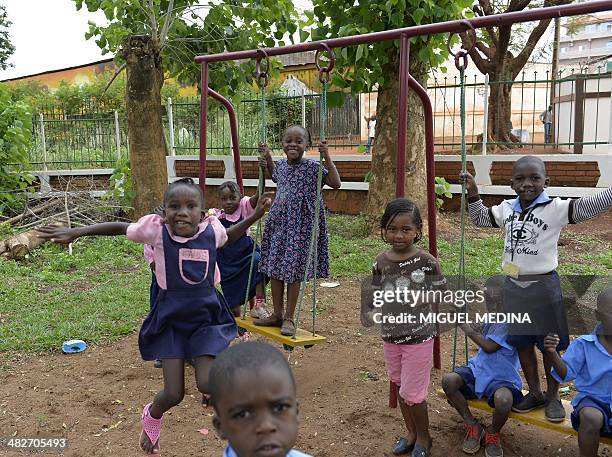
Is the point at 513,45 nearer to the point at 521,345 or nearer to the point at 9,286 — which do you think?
the point at 9,286

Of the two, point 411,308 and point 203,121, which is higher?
point 203,121

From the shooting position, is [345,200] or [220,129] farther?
[220,129]

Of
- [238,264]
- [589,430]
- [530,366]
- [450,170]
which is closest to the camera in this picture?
[589,430]

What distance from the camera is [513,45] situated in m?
20.6

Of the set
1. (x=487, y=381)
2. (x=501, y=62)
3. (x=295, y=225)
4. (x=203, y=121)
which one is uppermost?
(x=501, y=62)

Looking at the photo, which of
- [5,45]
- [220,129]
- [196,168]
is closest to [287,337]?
[196,168]

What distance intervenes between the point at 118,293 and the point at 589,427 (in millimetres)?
5166

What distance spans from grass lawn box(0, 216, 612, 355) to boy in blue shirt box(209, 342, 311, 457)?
414 cm

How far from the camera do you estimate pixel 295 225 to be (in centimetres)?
445

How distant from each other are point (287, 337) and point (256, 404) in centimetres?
243

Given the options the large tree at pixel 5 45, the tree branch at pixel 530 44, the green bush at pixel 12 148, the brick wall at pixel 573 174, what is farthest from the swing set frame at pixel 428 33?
the large tree at pixel 5 45

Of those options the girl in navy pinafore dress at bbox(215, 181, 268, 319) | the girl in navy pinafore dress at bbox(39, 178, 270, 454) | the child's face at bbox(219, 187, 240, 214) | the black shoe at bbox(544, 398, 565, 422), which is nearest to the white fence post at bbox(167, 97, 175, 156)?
the girl in navy pinafore dress at bbox(215, 181, 268, 319)

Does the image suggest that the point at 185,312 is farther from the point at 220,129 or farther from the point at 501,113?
the point at 501,113

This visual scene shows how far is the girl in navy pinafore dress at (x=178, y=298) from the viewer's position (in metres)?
3.28
